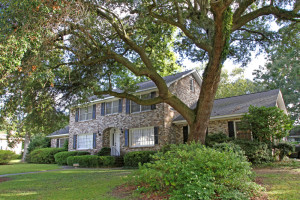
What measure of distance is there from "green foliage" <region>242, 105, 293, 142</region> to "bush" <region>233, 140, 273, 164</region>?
2.66 ft

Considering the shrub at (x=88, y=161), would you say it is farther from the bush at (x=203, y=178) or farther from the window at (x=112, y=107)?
the bush at (x=203, y=178)

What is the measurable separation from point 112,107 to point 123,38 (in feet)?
34.5

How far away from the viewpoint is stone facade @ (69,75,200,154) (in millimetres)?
17250

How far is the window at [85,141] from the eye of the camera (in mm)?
22281

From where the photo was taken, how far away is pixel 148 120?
18.1 m

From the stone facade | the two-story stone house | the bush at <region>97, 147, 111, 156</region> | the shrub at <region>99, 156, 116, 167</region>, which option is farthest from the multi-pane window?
the shrub at <region>99, 156, 116, 167</region>

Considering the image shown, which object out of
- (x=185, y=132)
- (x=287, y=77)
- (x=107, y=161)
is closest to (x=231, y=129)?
(x=185, y=132)

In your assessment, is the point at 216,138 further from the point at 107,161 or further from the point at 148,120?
the point at 107,161

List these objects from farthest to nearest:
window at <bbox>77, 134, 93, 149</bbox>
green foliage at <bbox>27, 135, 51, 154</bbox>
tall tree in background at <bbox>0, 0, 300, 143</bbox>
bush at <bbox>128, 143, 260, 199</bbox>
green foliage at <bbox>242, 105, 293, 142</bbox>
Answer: green foliage at <bbox>27, 135, 51, 154</bbox> → window at <bbox>77, 134, 93, 149</bbox> → green foliage at <bbox>242, 105, 293, 142</bbox> → tall tree in background at <bbox>0, 0, 300, 143</bbox> → bush at <bbox>128, 143, 260, 199</bbox>

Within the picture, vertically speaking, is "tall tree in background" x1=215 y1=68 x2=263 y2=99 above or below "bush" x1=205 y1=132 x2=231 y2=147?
above

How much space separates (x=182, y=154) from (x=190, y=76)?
14793 mm

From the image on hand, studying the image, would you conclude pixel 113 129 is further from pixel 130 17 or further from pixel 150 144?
pixel 130 17

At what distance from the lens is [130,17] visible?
40.0 ft

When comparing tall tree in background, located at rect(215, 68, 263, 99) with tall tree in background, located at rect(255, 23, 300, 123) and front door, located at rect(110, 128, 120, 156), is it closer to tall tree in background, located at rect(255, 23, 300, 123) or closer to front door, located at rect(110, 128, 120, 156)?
tall tree in background, located at rect(255, 23, 300, 123)
